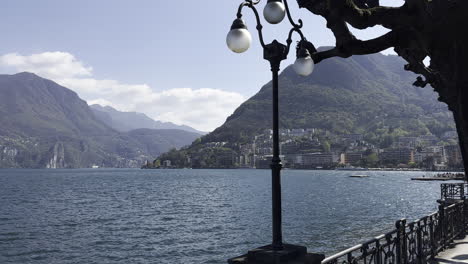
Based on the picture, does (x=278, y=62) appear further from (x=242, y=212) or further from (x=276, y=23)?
(x=242, y=212)

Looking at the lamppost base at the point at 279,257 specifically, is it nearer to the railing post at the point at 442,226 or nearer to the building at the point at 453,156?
the railing post at the point at 442,226

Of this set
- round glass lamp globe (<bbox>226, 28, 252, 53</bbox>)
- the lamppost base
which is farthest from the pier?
round glass lamp globe (<bbox>226, 28, 252, 53</bbox>)

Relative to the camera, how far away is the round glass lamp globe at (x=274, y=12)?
5.82 m

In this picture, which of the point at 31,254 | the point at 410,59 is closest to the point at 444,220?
the point at 410,59

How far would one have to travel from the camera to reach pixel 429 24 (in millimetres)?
4840

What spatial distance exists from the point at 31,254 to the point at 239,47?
23539 mm

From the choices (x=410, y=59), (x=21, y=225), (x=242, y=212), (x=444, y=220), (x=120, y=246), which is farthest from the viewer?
(x=242, y=212)

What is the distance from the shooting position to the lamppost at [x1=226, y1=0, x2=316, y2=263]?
199 inches

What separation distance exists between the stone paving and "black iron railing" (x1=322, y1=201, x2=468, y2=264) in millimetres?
148

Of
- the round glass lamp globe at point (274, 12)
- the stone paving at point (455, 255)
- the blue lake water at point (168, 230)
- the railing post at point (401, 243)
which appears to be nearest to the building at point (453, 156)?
the blue lake water at point (168, 230)

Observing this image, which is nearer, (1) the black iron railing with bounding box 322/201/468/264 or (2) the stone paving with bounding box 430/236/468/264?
(1) the black iron railing with bounding box 322/201/468/264

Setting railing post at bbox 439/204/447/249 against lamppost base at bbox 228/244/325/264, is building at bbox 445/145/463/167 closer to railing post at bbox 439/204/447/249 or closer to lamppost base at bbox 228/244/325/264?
railing post at bbox 439/204/447/249

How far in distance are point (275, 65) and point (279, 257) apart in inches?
102

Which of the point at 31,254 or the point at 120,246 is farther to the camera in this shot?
the point at 120,246
